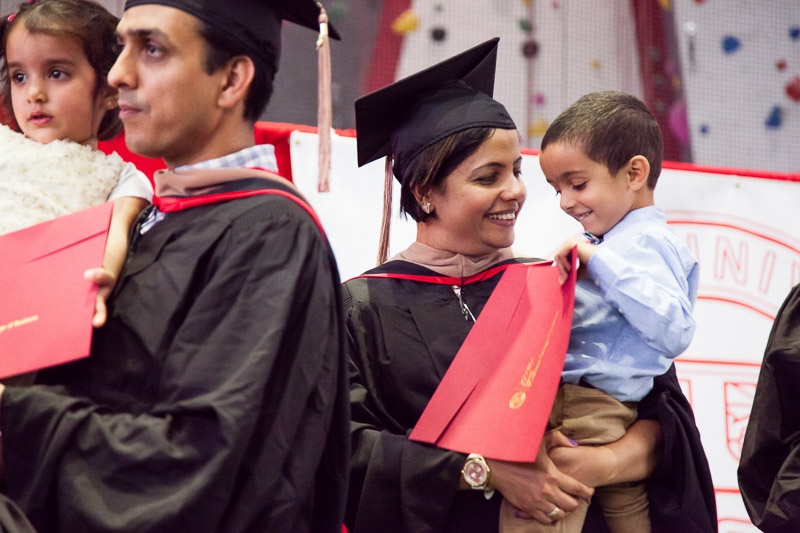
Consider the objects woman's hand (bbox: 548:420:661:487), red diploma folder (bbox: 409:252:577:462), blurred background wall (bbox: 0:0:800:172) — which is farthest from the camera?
blurred background wall (bbox: 0:0:800:172)

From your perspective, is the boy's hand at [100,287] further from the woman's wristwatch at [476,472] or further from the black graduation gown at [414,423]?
the woman's wristwatch at [476,472]

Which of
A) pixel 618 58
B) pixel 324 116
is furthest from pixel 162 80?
pixel 618 58

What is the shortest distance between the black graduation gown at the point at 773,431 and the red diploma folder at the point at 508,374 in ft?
2.41

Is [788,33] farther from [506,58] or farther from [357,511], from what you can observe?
[357,511]

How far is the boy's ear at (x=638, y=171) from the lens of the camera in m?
2.16

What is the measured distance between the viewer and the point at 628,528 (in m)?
1.94

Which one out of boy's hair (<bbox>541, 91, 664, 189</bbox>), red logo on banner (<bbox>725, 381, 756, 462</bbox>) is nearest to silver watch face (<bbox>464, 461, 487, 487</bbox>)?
boy's hair (<bbox>541, 91, 664, 189</bbox>)

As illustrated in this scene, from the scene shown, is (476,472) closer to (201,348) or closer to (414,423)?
(414,423)

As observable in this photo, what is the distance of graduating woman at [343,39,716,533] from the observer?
1.88 meters

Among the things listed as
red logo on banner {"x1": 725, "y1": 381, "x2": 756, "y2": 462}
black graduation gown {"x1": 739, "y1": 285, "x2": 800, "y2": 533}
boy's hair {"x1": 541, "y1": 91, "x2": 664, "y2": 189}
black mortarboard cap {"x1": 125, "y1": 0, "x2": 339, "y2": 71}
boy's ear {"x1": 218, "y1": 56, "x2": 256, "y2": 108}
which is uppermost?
black mortarboard cap {"x1": 125, "y1": 0, "x2": 339, "y2": 71}

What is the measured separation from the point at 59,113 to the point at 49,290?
0.59 metres

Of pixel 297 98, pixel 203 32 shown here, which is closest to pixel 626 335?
pixel 203 32

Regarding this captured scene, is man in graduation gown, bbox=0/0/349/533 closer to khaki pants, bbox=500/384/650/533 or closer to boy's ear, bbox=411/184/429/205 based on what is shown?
khaki pants, bbox=500/384/650/533

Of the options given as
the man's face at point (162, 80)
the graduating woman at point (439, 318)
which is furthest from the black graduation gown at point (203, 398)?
the graduating woman at point (439, 318)
